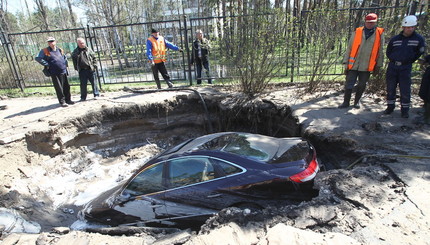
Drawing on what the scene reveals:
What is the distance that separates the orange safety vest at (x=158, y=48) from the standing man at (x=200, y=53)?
4.25 feet

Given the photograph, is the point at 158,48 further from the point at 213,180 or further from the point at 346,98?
the point at 213,180

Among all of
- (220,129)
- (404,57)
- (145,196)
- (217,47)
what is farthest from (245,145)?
(217,47)

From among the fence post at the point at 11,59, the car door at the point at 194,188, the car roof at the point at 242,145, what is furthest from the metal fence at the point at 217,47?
the car door at the point at 194,188

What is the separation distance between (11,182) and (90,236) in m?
3.52

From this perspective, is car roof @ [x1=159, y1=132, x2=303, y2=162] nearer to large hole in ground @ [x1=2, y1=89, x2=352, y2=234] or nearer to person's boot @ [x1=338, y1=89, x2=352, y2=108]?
large hole in ground @ [x1=2, y1=89, x2=352, y2=234]

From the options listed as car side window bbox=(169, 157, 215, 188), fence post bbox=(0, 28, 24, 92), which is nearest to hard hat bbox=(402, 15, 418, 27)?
car side window bbox=(169, 157, 215, 188)

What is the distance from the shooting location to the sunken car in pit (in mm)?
3586

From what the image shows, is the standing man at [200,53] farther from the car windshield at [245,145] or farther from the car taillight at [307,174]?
the car taillight at [307,174]

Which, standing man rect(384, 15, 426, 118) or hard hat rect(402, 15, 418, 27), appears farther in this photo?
standing man rect(384, 15, 426, 118)

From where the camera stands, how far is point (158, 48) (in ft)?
29.1

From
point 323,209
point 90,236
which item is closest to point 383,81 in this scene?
point 323,209

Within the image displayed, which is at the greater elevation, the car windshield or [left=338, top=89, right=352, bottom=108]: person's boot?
the car windshield

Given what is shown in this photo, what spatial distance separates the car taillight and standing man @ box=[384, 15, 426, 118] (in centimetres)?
352

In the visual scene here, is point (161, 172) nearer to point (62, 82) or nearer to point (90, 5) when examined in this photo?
point (62, 82)
